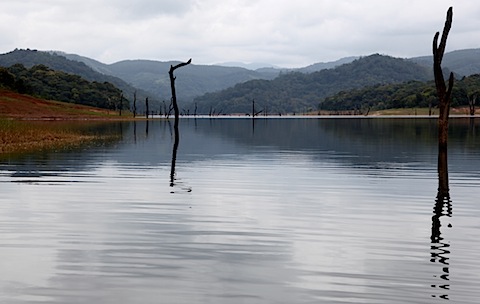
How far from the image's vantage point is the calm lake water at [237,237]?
9.93m

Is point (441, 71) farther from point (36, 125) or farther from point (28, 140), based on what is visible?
point (36, 125)

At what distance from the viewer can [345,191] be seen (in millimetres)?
22484

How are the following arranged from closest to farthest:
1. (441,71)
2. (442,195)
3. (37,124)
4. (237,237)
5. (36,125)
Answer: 1. (237,237)
2. (442,195)
3. (441,71)
4. (36,125)
5. (37,124)

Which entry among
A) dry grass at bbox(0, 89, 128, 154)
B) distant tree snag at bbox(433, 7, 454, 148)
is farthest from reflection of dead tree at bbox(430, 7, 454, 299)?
dry grass at bbox(0, 89, 128, 154)

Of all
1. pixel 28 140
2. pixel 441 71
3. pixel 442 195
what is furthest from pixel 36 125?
pixel 442 195

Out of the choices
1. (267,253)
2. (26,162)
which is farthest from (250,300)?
(26,162)

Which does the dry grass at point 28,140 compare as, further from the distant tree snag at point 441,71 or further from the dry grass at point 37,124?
the distant tree snag at point 441,71

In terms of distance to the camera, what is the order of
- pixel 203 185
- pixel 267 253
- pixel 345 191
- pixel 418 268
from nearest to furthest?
pixel 418 268 → pixel 267 253 → pixel 345 191 → pixel 203 185

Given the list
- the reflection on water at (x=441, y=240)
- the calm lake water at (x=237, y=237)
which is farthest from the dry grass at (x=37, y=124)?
the reflection on water at (x=441, y=240)

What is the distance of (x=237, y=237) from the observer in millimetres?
14039

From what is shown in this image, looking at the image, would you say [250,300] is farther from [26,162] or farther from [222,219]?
[26,162]

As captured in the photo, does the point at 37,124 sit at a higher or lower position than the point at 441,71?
lower

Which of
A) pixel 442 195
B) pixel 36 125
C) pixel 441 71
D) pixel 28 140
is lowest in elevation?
pixel 442 195

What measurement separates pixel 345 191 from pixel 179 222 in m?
8.74
